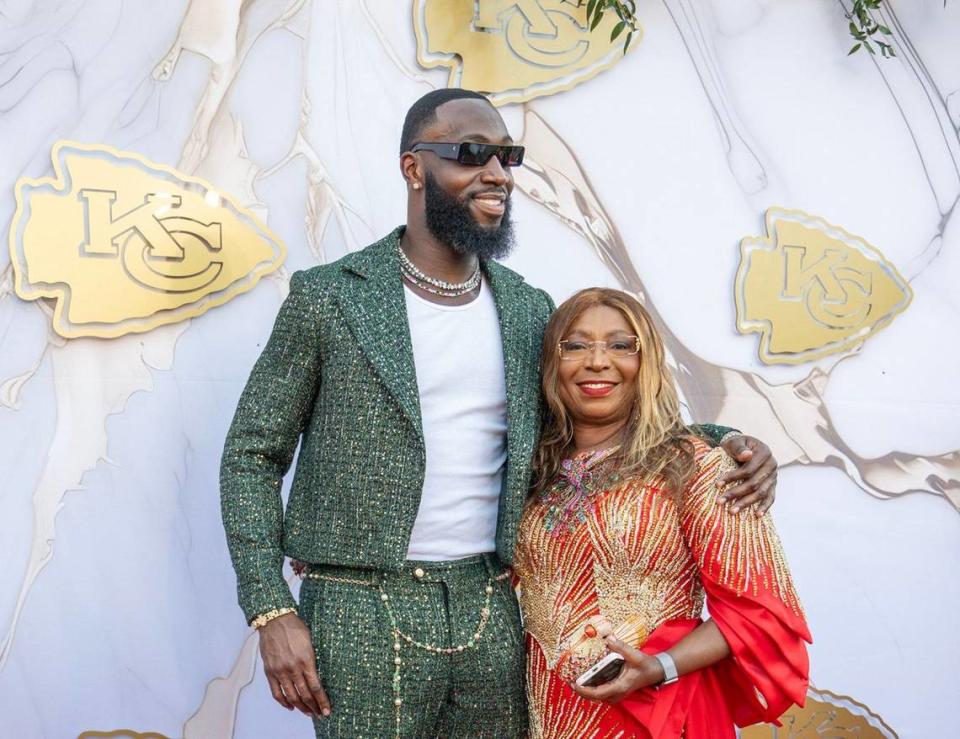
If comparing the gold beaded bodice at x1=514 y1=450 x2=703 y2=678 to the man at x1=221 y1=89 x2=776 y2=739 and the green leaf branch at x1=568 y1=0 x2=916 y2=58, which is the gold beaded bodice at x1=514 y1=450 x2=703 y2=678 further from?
the green leaf branch at x1=568 y1=0 x2=916 y2=58

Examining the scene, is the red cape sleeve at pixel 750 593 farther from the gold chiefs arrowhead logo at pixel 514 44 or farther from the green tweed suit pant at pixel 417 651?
the gold chiefs arrowhead logo at pixel 514 44

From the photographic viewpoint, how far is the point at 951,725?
364 cm

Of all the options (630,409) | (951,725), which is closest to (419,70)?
(630,409)

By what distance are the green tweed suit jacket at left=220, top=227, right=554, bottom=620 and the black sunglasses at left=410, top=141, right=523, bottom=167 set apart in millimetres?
306

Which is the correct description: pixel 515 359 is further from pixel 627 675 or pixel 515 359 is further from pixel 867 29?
pixel 867 29

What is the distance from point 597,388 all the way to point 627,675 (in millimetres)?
→ 575

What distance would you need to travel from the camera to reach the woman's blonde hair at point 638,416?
2.37 m

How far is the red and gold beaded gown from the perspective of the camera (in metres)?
2.27

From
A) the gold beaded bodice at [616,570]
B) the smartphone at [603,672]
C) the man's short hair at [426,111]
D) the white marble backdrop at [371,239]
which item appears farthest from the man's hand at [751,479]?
the white marble backdrop at [371,239]

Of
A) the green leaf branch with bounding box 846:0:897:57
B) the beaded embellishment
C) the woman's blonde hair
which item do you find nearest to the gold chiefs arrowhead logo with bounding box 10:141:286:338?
the woman's blonde hair

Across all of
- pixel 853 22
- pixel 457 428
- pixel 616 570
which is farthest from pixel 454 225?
pixel 853 22

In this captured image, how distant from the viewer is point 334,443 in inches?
93.4

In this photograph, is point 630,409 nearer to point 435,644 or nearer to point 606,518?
point 606,518

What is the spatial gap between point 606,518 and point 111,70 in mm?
1718
